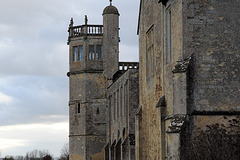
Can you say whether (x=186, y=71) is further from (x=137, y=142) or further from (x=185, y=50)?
(x=137, y=142)

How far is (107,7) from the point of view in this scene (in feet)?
177

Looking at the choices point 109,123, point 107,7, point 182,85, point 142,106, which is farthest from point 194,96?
point 107,7

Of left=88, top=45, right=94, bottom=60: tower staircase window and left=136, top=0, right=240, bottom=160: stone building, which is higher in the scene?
left=88, top=45, right=94, bottom=60: tower staircase window

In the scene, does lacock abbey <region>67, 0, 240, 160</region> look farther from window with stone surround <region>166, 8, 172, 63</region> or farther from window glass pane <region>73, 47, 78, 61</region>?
window glass pane <region>73, 47, 78, 61</region>

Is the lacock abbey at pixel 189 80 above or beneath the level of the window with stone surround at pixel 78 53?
beneath

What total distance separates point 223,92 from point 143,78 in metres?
10.1

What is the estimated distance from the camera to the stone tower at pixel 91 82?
52.6m

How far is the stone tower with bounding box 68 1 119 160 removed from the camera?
52.6m

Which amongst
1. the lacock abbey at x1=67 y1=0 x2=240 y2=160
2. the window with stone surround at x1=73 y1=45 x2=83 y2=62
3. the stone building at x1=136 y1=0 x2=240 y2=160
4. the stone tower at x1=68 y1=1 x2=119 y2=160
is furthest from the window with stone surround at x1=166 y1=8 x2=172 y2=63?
the window with stone surround at x1=73 y1=45 x2=83 y2=62

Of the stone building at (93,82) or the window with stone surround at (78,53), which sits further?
the window with stone surround at (78,53)

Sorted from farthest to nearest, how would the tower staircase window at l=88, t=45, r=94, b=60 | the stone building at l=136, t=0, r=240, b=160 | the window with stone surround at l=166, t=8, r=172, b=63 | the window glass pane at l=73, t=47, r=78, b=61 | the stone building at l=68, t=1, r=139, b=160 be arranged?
the window glass pane at l=73, t=47, r=78, b=61
the tower staircase window at l=88, t=45, r=94, b=60
the stone building at l=68, t=1, r=139, b=160
the window with stone surround at l=166, t=8, r=172, b=63
the stone building at l=136, t=0, r=240, b=160

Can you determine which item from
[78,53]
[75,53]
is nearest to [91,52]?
[78,53]

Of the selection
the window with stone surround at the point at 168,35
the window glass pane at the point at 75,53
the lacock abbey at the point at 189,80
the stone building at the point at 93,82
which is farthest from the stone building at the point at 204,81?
the window glass pane at the point at 75,53

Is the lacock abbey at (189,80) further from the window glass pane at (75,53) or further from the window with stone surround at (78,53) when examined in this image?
the window glass pane at (75,53)
